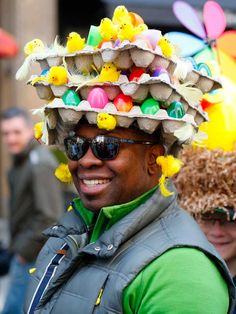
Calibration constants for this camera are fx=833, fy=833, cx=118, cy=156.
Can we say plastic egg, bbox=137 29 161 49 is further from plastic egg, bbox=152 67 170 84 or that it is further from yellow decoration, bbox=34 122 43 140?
yellow decoration, bbox=34 122 43 140

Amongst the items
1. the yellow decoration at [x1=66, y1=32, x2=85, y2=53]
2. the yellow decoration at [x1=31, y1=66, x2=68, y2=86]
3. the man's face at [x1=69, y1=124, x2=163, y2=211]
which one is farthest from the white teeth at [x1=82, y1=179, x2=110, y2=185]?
the yellow decoration at [x1=66, y1=32, x2=85, y2=53]

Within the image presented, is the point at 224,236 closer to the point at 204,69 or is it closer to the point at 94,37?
the point at 204,69

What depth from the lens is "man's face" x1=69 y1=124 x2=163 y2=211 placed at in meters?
2.86

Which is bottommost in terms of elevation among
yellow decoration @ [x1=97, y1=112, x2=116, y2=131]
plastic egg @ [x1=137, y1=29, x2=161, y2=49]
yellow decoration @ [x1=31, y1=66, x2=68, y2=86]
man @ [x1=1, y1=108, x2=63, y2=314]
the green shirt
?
man @ [x1=1, y1=108, x2=63, y2=314]

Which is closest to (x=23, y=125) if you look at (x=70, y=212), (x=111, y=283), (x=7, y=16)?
(x=70, y=212)

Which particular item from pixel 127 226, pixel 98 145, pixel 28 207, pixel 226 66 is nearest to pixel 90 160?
pixel 98 145

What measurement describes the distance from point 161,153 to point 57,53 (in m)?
0.52

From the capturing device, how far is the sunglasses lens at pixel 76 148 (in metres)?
2.90

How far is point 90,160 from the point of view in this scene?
9.45 feet

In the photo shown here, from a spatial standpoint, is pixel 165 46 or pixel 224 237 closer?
pixel 165 46

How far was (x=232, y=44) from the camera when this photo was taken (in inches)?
161

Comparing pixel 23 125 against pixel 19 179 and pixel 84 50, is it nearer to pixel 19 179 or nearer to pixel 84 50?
pixel 19 179

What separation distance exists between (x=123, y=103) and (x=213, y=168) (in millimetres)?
902

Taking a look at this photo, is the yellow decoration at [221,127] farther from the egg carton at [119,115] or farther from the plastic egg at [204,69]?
the egg carton at [119,115]
